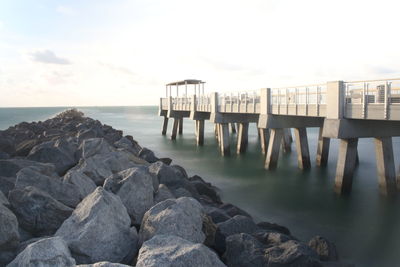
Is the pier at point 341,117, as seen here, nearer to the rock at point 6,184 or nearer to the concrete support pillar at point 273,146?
the concrete support pillar at point 273,146

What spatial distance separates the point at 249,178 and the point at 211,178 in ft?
6.29

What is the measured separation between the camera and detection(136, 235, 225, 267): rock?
395cm

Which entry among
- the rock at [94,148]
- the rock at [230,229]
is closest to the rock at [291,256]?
the rock at [230,229]

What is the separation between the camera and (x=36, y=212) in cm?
572

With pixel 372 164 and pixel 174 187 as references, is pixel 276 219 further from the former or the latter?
pixel 372 164

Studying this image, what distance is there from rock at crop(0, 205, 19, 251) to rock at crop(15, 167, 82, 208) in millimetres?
1785

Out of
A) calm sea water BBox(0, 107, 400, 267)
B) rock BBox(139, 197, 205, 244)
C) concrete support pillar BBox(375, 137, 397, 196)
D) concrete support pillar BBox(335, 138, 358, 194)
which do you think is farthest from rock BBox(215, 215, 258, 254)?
concrete support pillar BBox(375, 137, 397, 196)

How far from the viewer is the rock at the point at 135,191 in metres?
6.70

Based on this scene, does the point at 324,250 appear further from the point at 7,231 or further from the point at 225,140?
the point at 225,140

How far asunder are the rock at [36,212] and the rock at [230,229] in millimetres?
2530

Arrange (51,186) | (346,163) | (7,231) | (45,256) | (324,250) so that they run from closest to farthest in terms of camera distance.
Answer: (45,256), (7,231), (51,186), (324,250), (346,163)

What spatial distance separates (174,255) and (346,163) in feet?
38.0

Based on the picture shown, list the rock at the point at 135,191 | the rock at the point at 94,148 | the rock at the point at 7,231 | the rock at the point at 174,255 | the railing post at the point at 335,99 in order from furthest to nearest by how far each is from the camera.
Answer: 1. the railing post at the point at 335,99
2. the rock at the point at 94,148
3. the rock at the point at 135,191
4. the rock at the point at 7,231
5. the rock at the point at 174,255

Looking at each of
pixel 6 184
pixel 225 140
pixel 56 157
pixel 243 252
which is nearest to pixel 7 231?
pixel 6 184
